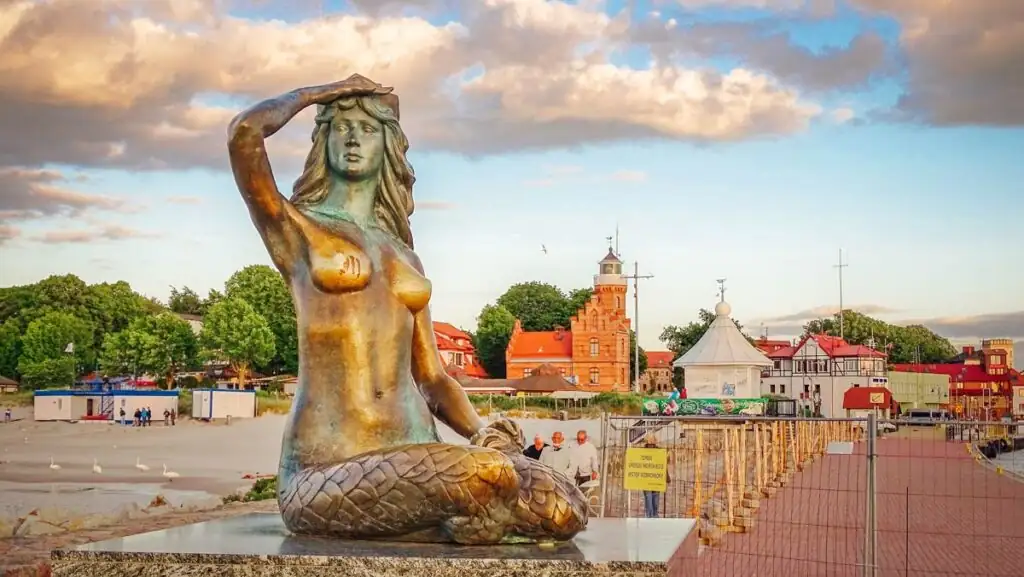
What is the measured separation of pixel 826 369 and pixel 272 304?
138 feet

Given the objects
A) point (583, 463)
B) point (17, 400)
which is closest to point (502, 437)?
point (583, 463)

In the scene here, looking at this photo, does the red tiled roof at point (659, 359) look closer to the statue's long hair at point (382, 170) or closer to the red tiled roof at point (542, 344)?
the red tiled roof at point (542, 344)

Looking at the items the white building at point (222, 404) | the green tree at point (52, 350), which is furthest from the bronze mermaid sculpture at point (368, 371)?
the green tree at point (52, 350)

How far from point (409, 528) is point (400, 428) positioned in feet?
2.19

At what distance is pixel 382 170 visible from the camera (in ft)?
16.4

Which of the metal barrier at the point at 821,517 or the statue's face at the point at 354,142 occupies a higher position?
the statue's face at the point at 354,142

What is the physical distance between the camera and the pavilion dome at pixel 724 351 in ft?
139

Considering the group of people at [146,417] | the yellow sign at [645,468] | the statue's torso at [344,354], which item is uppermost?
the statue's torso at [344,354]

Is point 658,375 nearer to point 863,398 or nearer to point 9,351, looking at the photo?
point 863,398

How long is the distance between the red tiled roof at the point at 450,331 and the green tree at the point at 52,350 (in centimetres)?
3655

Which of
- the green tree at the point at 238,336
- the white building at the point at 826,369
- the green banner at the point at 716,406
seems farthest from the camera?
the white building at the point at 826,369

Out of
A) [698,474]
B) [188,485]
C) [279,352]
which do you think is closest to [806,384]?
[279,352]

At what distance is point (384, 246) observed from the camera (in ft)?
15.8

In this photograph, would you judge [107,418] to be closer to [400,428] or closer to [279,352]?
[279,352]
